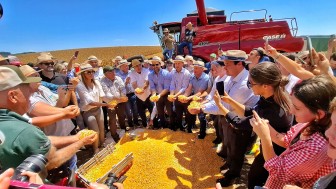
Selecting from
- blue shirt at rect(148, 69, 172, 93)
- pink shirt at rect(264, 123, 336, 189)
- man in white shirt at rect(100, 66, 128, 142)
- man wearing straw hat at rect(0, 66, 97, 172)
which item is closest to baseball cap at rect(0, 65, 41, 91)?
man wearing straw hat at rect(0, 66, 97, 172)

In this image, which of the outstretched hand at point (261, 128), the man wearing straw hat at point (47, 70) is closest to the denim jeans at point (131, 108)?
the man wearing straw hat at point (47, 70)

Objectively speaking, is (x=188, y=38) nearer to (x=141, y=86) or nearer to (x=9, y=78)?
(x=141, y=86)

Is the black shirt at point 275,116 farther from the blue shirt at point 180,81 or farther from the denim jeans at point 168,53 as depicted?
the denim jeans at point 168,53

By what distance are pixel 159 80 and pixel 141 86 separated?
661mm

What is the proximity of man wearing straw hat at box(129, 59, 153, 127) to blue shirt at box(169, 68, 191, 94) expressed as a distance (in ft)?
2.56

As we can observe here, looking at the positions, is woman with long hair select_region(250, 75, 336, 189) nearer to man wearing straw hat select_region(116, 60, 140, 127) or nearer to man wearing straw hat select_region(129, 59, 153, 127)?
man wearing straw hat select_region(129, 59, 153, 127)

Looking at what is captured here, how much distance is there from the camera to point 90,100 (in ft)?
17.2

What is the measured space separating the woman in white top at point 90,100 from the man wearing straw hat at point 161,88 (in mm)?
1641

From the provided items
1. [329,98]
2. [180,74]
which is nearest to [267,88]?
[329,98]

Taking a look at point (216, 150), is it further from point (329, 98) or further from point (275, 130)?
point (329, 98)

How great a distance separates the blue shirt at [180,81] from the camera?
6.32 meters

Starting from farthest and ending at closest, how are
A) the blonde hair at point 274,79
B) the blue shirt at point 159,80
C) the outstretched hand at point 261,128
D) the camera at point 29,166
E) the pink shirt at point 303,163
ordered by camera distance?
the blue shirt at point 159,80 < the blonde hair at point 274,79 < the outstretched hand at point 261,128 < the pink shirt at point 303,163 < the camera at point 29,166

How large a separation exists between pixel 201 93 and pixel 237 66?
2395 mm

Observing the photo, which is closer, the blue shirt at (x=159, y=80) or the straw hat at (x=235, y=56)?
the straw hat at (x=235, y=56)
